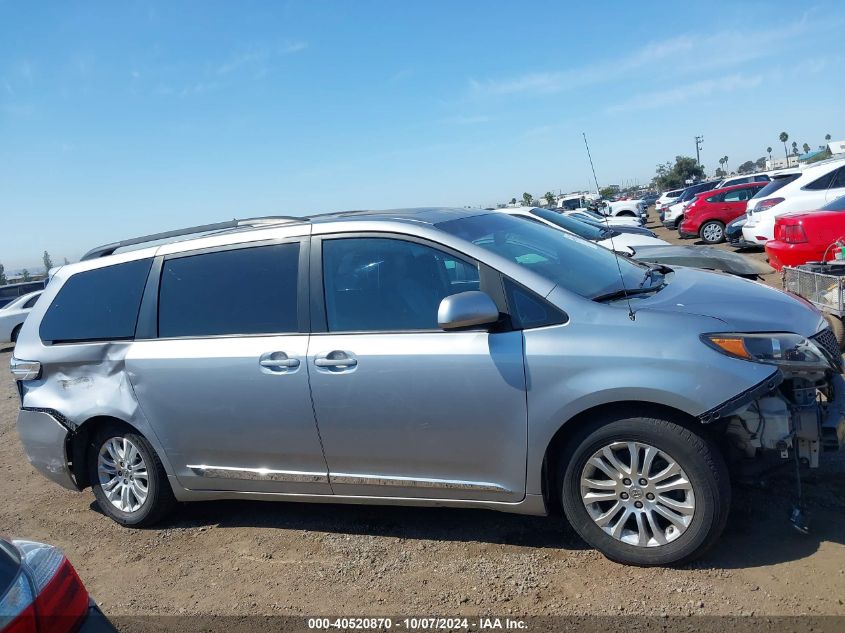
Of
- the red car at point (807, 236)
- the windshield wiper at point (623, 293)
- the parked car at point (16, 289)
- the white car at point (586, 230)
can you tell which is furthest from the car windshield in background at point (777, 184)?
the parked car at point (16, 289)

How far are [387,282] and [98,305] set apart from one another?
219cm

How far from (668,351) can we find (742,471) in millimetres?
786

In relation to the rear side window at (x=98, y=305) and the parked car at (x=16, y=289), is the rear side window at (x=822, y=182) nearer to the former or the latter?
the rear side window at (x=98, y=305)

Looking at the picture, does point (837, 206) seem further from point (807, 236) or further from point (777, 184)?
point (777, 184)

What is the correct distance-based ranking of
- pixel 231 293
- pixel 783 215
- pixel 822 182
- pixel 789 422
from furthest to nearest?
1. pixel 822 182
2. pixel 783 215
3. pixel 231 293
4. pixel 789 422

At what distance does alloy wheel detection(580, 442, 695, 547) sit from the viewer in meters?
3.29

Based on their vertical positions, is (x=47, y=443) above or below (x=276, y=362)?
below

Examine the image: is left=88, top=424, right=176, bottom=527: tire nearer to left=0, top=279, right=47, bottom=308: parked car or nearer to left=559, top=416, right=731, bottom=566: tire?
left=559, top=416, right=731, bottom=566: tire

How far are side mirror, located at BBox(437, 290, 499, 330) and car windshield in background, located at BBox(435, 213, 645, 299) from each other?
0.40 metres

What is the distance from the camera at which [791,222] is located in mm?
8148

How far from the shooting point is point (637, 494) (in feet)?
11.0

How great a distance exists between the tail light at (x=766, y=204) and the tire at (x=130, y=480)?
12234 millimetres

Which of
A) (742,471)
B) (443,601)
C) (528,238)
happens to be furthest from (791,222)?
(443,601)

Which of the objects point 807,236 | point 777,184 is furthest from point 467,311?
point 777,184
